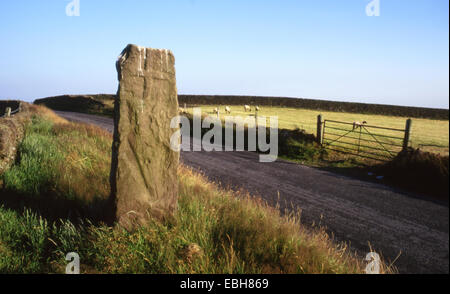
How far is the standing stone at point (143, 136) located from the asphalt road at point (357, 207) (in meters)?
2.44

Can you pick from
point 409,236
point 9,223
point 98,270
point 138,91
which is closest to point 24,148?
point 9,223

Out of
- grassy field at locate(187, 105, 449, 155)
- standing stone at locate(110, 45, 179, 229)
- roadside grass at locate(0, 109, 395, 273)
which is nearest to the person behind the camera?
roadside grass at locate(0, 109, 395, 273)

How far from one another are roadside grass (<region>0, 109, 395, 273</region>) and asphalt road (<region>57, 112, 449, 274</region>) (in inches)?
56.2

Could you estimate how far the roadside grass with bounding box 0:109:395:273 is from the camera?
3.15 meters

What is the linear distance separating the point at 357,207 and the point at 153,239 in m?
5.29

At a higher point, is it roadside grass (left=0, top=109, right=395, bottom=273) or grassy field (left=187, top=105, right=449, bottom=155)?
grassy field (left=187, top=105, right=449, bottom=155)

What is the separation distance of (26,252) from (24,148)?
4.48m

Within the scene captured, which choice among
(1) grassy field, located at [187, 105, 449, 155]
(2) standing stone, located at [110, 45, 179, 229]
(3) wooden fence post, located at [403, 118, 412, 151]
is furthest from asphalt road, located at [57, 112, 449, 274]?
(1) grassy field, located at [187, 105, 449, 155]

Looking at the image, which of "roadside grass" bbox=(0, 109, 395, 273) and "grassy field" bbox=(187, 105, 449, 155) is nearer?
"roadside grass" bbox=(0, 109, 395, 273)

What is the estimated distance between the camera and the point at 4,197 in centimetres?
500

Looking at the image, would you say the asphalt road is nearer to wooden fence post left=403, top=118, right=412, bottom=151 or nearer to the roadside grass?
the roadside grass

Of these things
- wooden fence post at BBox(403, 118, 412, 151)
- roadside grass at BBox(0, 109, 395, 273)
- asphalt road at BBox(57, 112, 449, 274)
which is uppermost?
wooden fence post at BBox(403, 118, 412, 151)

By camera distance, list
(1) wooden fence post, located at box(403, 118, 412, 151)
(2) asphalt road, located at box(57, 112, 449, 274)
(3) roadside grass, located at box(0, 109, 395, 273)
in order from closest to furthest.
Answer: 1. (3) roadside grass, located at box(0, 109, 395, 273)
2. (2) asphalt road, located at box(57, 112, 449, 274)
3. (1) wooden fence post, located at box(403, 118, 412, 151)
